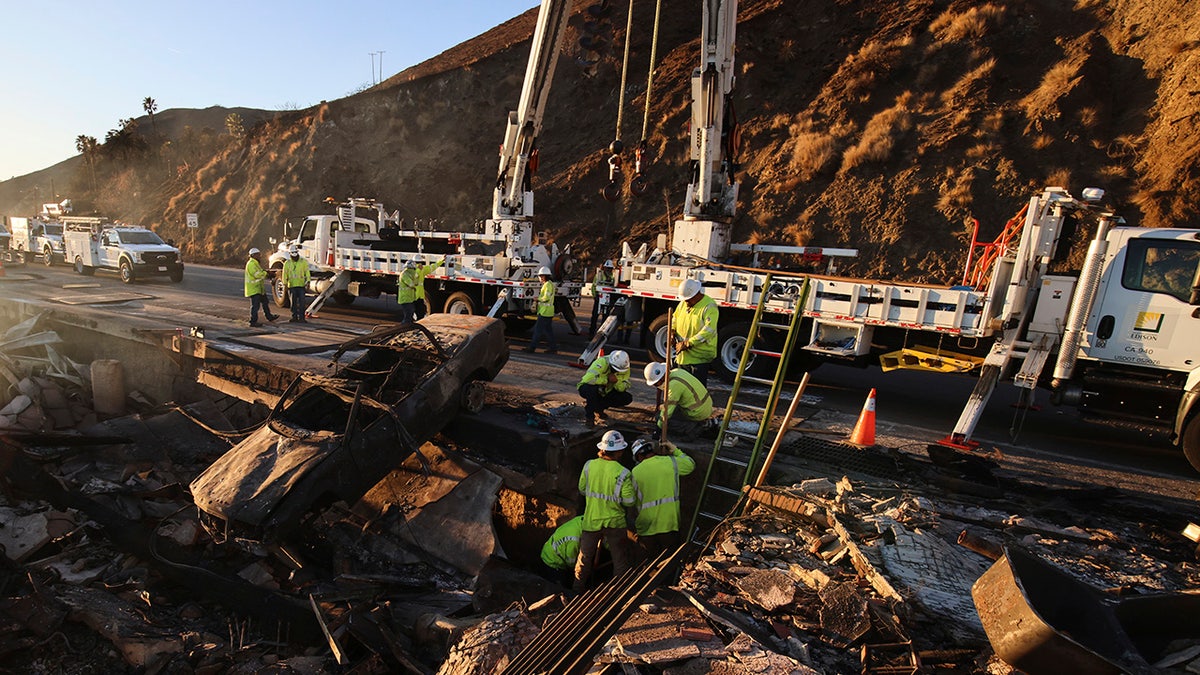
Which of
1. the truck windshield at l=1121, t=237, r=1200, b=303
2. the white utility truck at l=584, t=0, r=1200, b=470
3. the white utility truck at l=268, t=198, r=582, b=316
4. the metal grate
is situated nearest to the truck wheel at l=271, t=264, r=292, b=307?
the white utility truck at l=268, t=198, r=582, b=316

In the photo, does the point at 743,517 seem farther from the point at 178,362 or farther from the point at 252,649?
the point at 178,362

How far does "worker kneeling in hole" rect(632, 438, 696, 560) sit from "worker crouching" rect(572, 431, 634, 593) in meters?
0.12

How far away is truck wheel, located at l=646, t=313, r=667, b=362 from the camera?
1065 centimetres

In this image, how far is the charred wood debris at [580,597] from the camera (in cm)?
348

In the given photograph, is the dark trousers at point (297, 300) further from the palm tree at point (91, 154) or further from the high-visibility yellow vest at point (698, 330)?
the palm tree at point (91, 154)

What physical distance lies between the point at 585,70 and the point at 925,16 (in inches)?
552

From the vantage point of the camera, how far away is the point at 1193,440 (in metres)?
6.71

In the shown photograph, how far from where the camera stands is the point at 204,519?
5.42m

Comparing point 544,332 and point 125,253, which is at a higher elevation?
point 125,253

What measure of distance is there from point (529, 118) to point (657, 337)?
5.68 meters

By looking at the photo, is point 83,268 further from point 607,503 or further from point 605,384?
point 607,503

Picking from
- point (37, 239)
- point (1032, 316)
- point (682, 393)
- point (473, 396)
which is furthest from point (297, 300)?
point (37, 239)

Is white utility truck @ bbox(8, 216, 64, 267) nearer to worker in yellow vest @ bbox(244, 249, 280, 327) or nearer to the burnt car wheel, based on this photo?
worker in yellow vest @ bbox(244, 249, 280, 327)

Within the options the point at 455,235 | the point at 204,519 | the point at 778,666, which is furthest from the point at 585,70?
the point at 778,666
